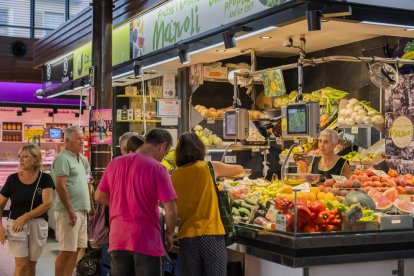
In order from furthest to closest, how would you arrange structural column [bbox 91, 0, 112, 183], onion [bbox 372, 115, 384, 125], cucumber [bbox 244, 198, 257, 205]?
onion [bbox 372, 115, 384, 125]
structural column [bbox 91, 0, 112, 183]
cucumber [bbox 244, 198, 257, 205]

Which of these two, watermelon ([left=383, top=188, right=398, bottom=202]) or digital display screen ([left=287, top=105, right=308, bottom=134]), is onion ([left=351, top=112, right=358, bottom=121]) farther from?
watermelon ([left=383, top=188, right=398, bottom=202])

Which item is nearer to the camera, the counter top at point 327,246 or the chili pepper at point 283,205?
the counter top at point 327,246

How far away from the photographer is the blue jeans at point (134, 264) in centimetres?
467

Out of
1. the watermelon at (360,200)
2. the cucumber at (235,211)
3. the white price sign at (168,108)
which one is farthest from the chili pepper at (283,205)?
the white price sign at (168,108)

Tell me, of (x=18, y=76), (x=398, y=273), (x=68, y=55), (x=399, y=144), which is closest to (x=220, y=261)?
(x=398, y=273)

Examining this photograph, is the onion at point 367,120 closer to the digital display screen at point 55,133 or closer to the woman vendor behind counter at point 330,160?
the woman vendor behind counter at point 330,160

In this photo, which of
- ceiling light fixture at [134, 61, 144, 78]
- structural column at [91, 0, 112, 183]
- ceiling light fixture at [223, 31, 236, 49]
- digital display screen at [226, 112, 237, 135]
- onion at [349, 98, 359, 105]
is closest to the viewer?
ceiling light fixture at [223, 31, 236, 49]

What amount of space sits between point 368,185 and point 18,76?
12782mm

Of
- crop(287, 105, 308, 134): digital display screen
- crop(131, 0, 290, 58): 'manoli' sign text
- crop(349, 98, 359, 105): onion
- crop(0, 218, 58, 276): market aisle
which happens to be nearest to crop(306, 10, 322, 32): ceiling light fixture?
crop(131, 0, 290, 58): 'manoli' sign text

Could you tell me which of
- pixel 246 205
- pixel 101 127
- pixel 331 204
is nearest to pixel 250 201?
pixel 246 205

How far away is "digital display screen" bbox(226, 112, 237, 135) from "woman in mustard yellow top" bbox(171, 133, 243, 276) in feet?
7.50

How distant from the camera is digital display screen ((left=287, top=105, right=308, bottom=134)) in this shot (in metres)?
6.01

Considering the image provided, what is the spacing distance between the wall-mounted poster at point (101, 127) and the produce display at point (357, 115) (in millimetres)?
2839

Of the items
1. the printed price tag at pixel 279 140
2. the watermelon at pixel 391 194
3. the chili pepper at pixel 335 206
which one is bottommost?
the chili pepper at pixel 335 206
